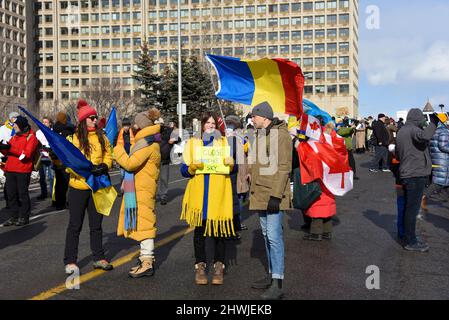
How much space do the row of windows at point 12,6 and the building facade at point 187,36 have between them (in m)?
7.21

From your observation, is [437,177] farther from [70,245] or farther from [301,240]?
[70,245]

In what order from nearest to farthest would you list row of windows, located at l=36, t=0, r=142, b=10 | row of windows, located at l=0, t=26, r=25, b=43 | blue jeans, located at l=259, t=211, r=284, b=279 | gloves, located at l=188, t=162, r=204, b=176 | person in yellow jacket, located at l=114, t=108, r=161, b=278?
blue jeans, located at l=259, t=211, r=284, b=279 < gloves, located at l=188, t=162, r=204, b=176 < person in yellow jacket, located at l=114, t=108, r=161, b=278 < row of windows, located at l=0, t=26, r=25, b=43 < row of windows, located at l=36, t=0, r=142, b=10

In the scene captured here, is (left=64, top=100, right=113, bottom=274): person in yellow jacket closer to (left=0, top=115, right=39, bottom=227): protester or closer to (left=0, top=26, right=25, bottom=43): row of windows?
(left=0, top=115, right=39, bottom=227): protester

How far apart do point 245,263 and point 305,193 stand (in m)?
2.04

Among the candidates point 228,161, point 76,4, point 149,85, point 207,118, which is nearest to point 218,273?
point 228,161

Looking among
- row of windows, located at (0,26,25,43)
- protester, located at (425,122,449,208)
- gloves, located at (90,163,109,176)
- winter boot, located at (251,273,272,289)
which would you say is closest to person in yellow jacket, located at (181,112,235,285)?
winter boot, located at (251,273,272,289)

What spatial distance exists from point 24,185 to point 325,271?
5.80 m

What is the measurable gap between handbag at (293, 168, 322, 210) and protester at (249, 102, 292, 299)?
2846 mm

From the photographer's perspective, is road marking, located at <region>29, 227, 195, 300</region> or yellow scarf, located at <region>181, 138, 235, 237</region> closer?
road marking, located at <region>29, 227, 195, 300</region>

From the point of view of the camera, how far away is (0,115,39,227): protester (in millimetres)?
9242

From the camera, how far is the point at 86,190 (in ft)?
20.2

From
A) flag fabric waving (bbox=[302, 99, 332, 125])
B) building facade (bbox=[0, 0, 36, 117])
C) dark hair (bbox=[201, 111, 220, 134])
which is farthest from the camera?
building facade (bbox=[0, 0, 36, 117])

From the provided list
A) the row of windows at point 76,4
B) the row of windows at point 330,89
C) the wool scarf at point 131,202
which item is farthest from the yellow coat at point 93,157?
the row of windows at point 76,4

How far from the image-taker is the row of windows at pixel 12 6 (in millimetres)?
100125
